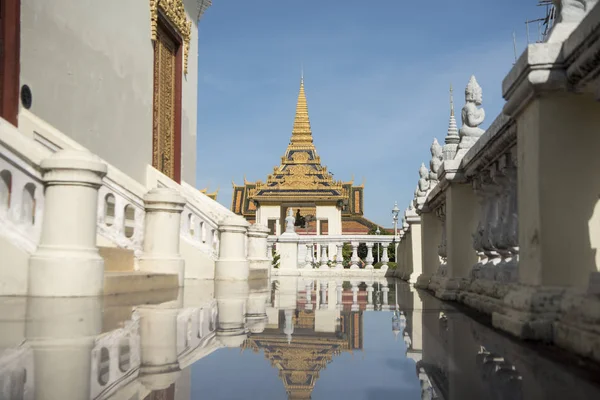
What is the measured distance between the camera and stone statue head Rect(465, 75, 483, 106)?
609 centimetres

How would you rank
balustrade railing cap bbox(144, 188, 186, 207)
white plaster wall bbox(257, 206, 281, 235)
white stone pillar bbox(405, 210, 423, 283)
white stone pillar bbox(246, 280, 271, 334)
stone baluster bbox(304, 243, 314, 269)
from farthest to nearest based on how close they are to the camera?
white plaster wall bbox(257, 206, 281, 235)
stone baluster bbox(304, 243, 314, 269)
white stone pillar bbox(405, 210, 423, 283)
balustrade railing cap bbox(144, 188, 186, 207)
white stone pillar bbox(246, 280, 271, 334)

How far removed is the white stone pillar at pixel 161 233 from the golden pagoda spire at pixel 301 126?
1462 inches

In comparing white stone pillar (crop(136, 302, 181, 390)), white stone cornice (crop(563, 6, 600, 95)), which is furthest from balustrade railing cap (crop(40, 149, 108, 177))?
white stone cornice (crop(563, 6, 600, 95))

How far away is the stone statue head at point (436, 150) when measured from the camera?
952cm

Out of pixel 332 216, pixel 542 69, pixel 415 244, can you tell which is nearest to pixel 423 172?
pixel 415 244

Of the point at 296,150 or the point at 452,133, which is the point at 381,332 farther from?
the point at 296,150

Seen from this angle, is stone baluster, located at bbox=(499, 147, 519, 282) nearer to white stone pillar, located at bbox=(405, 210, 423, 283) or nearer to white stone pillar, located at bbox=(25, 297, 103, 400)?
white stone pillar, located at bbox=(25, 297, 103, 400)

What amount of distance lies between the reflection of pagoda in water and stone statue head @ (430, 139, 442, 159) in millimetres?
5059

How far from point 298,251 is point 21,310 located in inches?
528

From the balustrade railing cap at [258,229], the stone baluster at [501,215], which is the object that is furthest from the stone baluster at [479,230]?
the balustrade railing cap at [258,229]

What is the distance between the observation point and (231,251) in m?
10.3

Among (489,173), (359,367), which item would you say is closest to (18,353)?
(359,367)

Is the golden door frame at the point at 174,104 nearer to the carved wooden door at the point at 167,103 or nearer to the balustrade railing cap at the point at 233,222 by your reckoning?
the carved wooden door at the point at 167,103

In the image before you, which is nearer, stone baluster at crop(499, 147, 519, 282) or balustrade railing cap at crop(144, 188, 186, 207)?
stone baluster at crop(499, 147, 519, 282)
